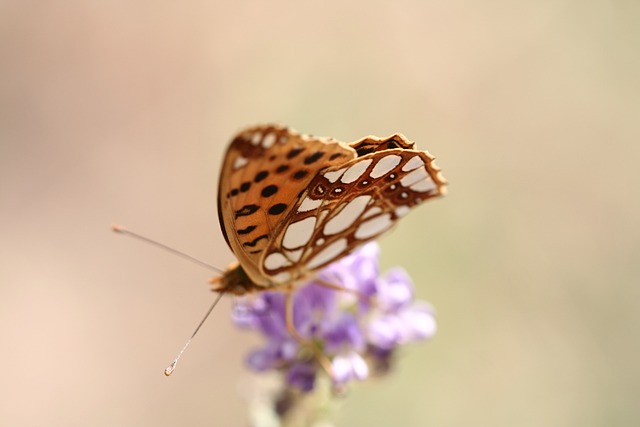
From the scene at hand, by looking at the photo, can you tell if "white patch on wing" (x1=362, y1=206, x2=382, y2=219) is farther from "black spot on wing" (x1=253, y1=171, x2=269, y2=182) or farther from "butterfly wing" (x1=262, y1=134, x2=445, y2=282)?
"black spot on wing" (x1=253, y1=171, x2=269, y2=182)

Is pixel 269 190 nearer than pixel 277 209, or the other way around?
pixel 269 190

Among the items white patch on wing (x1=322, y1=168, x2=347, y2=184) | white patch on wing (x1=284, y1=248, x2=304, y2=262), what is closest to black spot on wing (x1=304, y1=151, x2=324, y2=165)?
white patch on wing (x1=322, y1=168, x2=347, y2=184)

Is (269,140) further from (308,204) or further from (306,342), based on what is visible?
(306,342)

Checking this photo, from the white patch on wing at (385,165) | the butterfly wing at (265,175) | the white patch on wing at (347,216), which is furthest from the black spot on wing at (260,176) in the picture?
the white patch on wing at (347,216)

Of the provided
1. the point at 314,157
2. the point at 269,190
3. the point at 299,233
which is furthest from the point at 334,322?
the point at 314,157

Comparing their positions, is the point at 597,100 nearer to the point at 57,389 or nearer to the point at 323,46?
the point at 323,46

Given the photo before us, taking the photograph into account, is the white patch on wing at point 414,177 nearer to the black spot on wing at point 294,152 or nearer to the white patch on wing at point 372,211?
the white patch on wing at point 372,211
